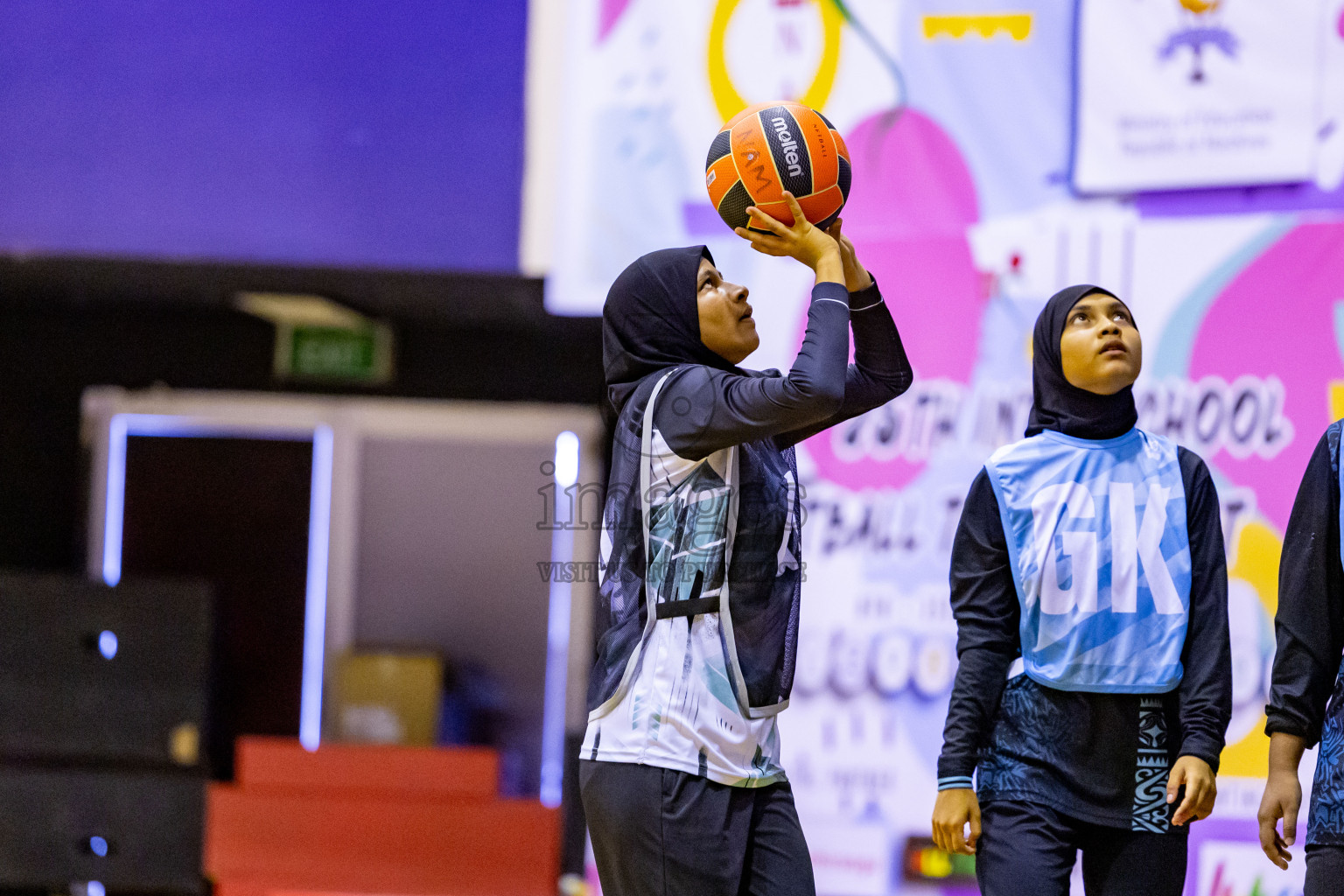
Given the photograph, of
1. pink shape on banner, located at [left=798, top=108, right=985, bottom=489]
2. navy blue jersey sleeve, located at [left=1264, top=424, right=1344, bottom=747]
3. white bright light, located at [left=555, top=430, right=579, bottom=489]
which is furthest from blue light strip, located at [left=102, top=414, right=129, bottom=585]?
navy blue jersey sleeve, located at [left=1264, top=424, right=1344, bottom=747]

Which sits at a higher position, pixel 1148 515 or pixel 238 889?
pixel 1148 515

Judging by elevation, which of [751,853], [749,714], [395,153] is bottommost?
[751,853]

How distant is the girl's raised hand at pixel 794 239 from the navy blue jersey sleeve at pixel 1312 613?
0.79 metres

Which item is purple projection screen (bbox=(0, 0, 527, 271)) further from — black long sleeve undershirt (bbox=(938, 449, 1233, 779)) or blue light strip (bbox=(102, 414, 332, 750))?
black long sleeve undershirt (bbox=(938, 449, 1233, 779))

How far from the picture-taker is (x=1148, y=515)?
2148 mm

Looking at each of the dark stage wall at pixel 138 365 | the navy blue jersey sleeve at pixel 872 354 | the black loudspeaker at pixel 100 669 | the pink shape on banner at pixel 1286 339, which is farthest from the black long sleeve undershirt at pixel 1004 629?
the black loudspeaker at pixel 100 669

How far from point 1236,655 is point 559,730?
113 inches

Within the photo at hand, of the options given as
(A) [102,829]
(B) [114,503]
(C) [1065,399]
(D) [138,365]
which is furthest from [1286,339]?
(B) [114,503]

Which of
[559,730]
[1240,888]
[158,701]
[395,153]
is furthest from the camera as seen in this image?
[559,730]

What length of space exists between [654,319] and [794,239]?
0.27 metres

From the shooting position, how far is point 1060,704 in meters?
2.09

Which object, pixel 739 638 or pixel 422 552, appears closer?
pixel 739 638

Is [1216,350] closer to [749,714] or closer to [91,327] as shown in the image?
[749,714]

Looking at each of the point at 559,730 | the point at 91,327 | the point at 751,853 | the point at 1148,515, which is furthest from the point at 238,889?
the point at 1148,515
